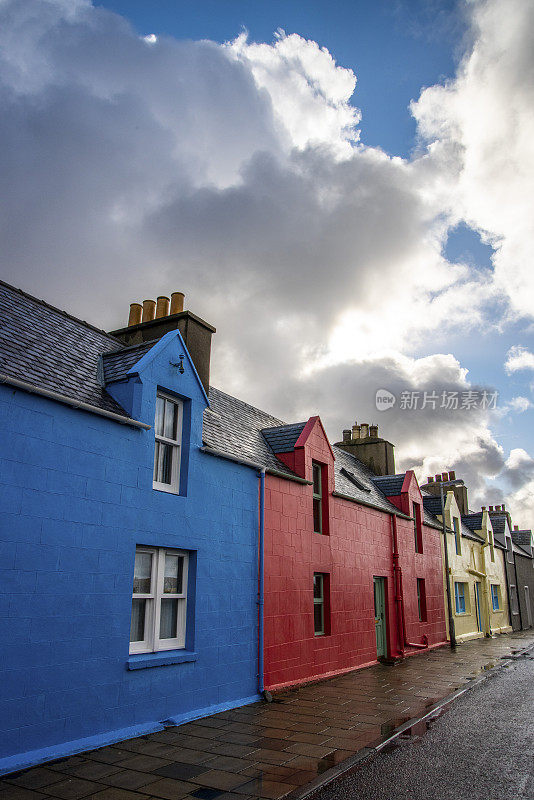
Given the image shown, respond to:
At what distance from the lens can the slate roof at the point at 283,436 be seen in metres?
14.6

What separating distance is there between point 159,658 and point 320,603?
6620mm

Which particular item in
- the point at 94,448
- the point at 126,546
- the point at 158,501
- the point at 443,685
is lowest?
the point at 443,685

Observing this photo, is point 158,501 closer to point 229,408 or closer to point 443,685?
point 229,408

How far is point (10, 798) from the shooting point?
5.58 metres

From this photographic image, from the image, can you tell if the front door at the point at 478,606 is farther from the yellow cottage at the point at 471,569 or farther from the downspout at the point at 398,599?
the downspout at the point at 398,599

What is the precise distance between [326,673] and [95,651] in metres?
7.93

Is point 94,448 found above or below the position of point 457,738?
above

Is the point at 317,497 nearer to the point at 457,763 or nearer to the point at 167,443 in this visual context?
the point at 167,443

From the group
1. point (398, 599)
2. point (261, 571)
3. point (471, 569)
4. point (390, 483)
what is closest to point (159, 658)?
point (261, 571)

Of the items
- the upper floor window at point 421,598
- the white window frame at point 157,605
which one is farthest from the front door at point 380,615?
the white window frame at point 157,605

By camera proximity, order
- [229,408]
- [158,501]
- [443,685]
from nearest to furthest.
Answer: [158,501] < [443,685] < [229,408]

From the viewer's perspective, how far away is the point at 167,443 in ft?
33.2

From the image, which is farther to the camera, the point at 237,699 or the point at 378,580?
the point at 378,580

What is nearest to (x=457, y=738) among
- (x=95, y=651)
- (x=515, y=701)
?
(x=515, y=701)
